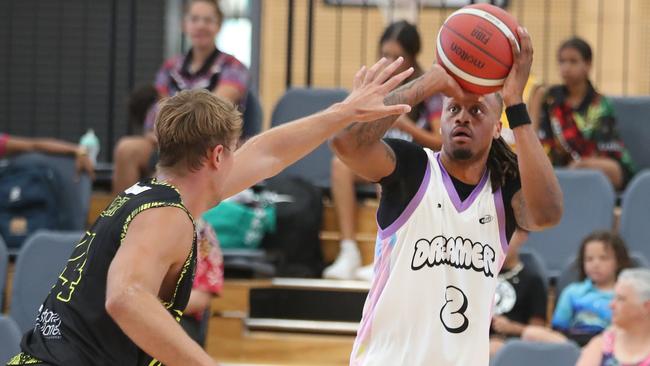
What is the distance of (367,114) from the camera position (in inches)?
134

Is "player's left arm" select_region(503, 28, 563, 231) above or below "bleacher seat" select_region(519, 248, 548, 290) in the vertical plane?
above

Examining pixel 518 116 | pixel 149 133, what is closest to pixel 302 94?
pixel 149 133

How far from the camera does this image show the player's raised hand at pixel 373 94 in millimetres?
3410

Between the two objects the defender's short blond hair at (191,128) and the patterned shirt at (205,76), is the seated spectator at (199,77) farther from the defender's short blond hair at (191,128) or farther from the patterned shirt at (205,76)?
the defender's short blond hair at (191,128)

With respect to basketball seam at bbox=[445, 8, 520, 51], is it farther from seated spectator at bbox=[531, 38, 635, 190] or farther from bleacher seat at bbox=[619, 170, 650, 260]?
seated spectator at bbox=[531, 38, 635, 190]

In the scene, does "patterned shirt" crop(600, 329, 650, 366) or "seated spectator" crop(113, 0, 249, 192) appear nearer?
"patterned shirt" crop(600, 329, 650, 366)

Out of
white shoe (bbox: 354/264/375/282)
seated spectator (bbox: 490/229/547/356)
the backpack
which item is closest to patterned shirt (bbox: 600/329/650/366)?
seated spectator (bbox: 490/229/547/356)

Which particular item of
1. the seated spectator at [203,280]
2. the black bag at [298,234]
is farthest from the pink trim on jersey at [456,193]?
the black bag at [298,234]

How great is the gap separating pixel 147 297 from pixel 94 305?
20 cm

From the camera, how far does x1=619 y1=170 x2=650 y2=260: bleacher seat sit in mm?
6496

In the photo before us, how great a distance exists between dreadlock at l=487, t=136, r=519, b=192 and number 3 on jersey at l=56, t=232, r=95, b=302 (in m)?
1.41

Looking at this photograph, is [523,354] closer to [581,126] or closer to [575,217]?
[575,217]

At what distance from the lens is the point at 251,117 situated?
22.7 feet

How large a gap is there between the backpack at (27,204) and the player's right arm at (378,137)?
10.6ft
